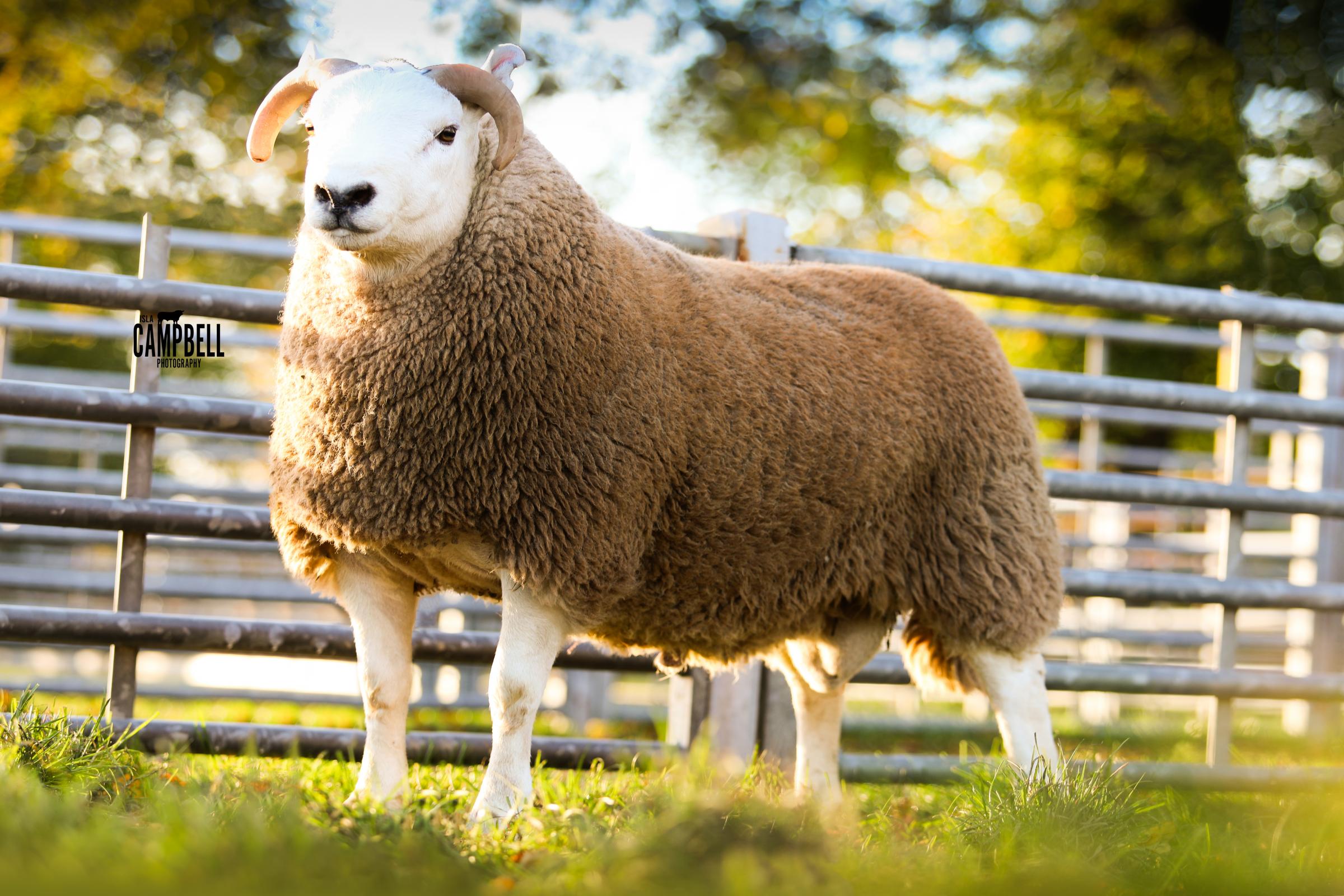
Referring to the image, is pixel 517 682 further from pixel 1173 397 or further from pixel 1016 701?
pixel 1173 397

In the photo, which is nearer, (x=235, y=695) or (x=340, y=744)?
(x=340, y=744)

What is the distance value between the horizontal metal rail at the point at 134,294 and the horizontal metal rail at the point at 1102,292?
1.94 meters

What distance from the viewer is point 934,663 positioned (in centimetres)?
373

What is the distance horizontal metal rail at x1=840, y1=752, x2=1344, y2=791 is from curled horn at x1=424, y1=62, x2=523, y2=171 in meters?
2.41

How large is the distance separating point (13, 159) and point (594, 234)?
34.7ft

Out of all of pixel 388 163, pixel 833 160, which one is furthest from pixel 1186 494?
pixel 833 160

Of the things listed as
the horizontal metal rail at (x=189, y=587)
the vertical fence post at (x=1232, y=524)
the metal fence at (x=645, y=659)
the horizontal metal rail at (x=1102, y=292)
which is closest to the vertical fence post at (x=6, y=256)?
the metal fence at (x=645, y=659)

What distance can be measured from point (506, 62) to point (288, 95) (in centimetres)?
56

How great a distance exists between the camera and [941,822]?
2.91 metres

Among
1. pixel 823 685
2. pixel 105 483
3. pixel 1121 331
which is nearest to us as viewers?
pixel 823 685

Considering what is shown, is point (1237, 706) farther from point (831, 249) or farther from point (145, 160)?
point (145, 160)

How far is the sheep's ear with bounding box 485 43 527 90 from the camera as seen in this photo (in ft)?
9.81

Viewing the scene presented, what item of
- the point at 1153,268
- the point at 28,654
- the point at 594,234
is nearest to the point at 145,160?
the point at 28,654

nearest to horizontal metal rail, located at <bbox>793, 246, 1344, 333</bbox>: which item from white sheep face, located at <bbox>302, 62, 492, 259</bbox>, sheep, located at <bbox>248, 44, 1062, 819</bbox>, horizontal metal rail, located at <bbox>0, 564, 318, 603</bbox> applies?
sheep, located at <bbox>248, 44, 1062, 819</bbox>
